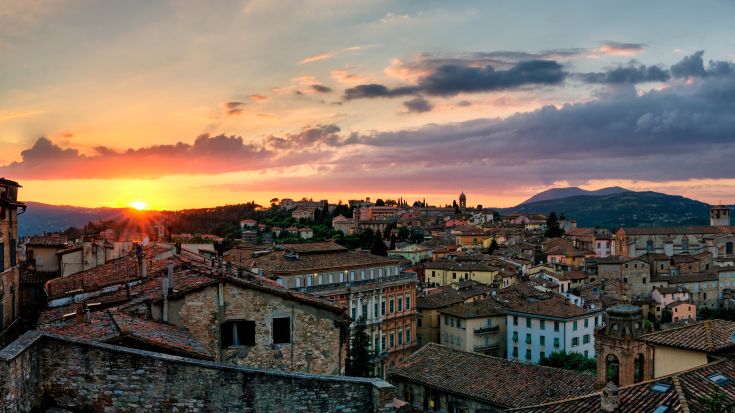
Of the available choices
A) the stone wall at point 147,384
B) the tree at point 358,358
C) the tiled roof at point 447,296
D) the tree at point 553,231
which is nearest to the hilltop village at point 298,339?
the stone wall at point 147,384

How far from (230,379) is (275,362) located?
17.0 ft

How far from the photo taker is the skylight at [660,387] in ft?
54.0

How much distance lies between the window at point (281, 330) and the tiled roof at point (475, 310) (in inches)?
1777

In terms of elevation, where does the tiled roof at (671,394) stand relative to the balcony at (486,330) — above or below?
above

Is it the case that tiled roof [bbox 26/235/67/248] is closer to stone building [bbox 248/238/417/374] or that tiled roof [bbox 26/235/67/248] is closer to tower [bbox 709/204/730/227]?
stone building [bbox 248/238/417/374]

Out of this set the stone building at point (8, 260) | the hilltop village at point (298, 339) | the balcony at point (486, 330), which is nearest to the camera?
the hilltop village at point (298, 339)

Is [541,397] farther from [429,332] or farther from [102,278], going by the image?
[429,332]

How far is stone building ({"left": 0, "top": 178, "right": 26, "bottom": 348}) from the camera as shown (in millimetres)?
18891

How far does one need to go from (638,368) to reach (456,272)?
61.2 metres

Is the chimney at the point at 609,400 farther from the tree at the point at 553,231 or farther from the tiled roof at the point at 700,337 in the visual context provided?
the tree at the point at 553,231

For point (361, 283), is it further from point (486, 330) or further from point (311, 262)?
point (486, 330)

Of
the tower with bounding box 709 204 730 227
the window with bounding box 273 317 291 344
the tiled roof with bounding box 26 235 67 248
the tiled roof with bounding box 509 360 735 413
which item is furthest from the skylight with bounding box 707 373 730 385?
the tower with bounding box 709 204 730 227

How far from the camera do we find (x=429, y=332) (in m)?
65.1

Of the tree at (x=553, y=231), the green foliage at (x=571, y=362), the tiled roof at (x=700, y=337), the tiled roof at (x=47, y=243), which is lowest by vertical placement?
the green foliage at (x=571, y=362)
